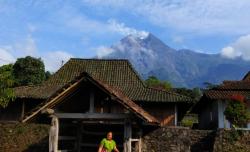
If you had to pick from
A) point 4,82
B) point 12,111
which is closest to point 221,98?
point 4,82

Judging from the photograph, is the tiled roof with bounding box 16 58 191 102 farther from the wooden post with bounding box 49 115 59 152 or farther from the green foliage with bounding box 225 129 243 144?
the wooden post with bounding box 49 115 59 152

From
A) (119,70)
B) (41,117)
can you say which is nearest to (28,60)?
(119,70)

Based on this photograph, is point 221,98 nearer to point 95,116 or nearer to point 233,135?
point 233,135

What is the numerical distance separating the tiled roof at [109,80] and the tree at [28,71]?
45.0 feet

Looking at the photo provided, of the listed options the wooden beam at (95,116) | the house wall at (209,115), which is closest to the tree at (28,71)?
the house wall at (209,115)

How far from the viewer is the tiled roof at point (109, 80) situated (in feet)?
95.2

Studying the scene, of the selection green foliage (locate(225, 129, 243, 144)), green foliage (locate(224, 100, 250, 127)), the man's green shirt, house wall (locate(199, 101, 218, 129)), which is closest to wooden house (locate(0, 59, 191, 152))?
the man's green shirt

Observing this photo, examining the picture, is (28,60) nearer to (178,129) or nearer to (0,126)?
(0,126)

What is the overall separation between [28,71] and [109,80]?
17.9 m

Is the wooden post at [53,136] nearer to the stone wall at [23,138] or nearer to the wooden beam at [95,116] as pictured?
the wooden beam at [95,116]

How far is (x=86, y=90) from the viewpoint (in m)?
15.8

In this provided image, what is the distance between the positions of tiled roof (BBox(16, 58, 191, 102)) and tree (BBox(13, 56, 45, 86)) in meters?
13.7

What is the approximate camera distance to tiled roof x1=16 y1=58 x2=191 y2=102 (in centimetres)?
2902

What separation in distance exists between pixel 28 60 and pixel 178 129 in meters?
30.9
